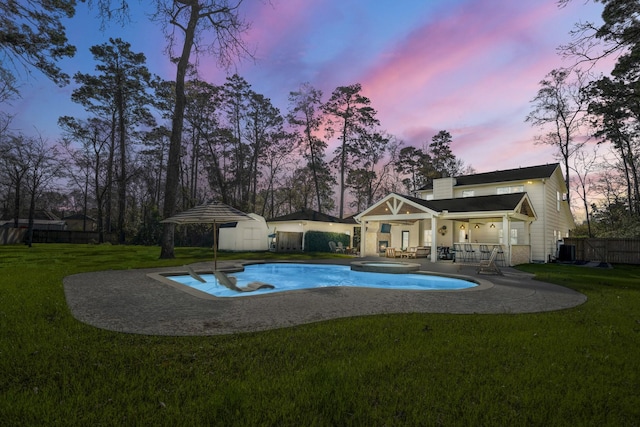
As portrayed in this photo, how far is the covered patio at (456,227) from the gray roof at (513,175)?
3.07 metres

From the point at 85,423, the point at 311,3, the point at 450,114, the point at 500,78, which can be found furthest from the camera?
the point at 450,114

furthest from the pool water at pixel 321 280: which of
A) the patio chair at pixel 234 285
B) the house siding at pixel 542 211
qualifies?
the house siding at pixel 542 211

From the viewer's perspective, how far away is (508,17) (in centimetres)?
1066

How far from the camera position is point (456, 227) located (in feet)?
76.4

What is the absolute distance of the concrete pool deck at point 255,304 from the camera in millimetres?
4910

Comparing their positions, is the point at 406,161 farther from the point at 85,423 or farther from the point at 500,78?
the point at 85,423

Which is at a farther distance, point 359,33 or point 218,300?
point 359,33

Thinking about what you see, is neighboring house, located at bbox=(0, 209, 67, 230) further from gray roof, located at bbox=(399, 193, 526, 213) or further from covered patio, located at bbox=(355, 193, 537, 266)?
gray roof, located at bbox=(399, 193, 526, 213)

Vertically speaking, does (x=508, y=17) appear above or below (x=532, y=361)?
above

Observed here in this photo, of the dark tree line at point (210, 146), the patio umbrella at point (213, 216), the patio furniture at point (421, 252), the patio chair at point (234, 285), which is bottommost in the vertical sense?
the patio chair at point (234, 285)

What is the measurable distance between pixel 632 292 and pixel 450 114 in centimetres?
1529

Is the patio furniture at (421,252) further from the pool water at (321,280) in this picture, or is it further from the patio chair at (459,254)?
the pool water at (321,280)

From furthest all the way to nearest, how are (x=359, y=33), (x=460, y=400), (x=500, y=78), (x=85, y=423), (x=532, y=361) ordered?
(x=500, y=78), (x=359, y=33), (x=532, y=361), (x=460, y=400), (x=85, y=423)

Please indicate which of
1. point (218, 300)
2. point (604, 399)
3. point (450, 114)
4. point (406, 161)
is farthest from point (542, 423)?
point (406, 161)
